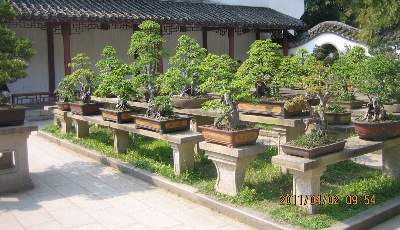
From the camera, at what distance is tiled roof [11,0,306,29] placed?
47.2 ft

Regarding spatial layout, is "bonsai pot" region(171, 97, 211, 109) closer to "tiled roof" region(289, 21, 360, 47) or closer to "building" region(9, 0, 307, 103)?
"building" region(9, 0, 307, 103)

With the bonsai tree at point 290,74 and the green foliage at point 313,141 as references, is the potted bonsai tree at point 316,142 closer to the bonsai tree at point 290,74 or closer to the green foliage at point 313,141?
the green foliage at point 313,141

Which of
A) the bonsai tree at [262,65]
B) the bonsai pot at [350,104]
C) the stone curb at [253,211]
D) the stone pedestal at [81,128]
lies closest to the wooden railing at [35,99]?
the stone pedestal at [81,128]

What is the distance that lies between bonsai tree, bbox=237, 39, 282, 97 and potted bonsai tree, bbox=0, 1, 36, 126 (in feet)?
11.2

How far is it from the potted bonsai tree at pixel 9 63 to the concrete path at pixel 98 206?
1.14m

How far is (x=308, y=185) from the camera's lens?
4980 millimetres

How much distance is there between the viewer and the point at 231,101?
19.2ft

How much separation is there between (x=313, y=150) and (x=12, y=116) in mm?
4328

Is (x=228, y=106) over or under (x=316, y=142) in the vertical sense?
over

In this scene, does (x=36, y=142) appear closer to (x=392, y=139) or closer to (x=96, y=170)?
(x=96, y=170)

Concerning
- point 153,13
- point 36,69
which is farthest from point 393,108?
point 36,69

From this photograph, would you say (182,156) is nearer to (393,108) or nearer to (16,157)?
(16,157)

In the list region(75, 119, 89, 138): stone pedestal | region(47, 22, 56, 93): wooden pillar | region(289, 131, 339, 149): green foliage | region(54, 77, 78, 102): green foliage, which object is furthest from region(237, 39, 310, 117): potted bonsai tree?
region(47, 22, 56, 93): wooden pillar

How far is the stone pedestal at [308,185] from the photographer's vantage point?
4.95 m
